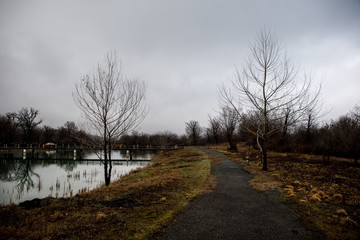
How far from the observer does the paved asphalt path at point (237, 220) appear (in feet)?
11.7

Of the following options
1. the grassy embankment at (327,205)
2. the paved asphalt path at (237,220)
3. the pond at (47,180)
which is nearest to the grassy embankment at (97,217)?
the paved asphalt path at (237,220)

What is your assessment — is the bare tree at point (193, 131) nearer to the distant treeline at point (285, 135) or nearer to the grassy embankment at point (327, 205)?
the distant treeline at point (285, 135)

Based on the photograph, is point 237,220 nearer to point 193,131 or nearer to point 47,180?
point 47,180

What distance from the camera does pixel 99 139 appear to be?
360 inches

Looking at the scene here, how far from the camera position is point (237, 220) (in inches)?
166

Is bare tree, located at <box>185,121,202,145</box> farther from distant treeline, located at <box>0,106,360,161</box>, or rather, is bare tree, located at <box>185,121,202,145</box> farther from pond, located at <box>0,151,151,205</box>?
pond, located at <box>0,151,151,205</box>

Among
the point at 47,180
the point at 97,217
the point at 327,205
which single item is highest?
the point at 97,217

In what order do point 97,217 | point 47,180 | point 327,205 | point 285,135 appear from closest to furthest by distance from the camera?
point 97,217 → point 327,205 → point 47,180 → point 285,135

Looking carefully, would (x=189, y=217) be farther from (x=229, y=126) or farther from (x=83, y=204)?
(x=229, y=126)

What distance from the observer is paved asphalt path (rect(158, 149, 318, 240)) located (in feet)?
11.7

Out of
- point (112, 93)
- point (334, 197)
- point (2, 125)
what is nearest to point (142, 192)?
point (112, 93)

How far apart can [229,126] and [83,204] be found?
29.6 meters

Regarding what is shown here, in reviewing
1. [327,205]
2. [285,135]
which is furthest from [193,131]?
Result: [327,205]

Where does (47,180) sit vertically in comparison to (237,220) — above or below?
below
